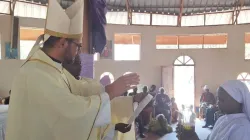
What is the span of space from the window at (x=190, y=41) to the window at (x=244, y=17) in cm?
160

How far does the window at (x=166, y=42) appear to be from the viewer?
12.2m

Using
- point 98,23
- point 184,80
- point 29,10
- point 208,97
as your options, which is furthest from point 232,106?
point 184,80

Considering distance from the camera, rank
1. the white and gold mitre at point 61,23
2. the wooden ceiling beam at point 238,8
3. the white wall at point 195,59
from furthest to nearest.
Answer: the wooden ceiling beam at point 238,8 → the white wall at point 195,59 → the white and gold mitre at point 61,23

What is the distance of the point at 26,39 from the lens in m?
10.2

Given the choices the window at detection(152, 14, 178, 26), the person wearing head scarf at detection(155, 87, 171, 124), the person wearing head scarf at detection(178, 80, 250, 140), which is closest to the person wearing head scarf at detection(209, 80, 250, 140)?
the person wearing head scarf at detection(178, 80, 250, 140)

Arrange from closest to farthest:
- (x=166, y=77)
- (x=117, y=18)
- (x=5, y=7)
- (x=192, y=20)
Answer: (x=5, y=7)
(x=166, y=77)
(x=117, y=18)
(x=192, y=20)

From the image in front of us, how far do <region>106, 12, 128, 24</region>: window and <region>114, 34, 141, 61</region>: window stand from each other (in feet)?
1.89

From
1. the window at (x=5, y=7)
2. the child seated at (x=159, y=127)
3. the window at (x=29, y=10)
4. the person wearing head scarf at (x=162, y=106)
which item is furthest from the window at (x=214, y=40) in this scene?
the window at (x=5, y=7)

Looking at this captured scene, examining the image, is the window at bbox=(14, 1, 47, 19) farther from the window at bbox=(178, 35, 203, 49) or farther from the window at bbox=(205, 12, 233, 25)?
the window at bbox=(205, 12, 233, 25)

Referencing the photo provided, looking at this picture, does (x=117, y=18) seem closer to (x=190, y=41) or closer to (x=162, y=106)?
(x=190, y=41)

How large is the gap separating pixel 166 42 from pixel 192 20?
1432mm

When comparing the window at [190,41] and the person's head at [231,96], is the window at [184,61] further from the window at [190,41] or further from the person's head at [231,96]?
the person's head at [231,96]

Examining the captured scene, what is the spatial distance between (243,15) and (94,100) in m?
11.6

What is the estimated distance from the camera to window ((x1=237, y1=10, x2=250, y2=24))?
38.9ft
